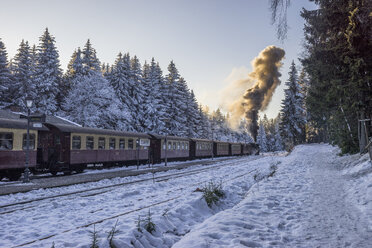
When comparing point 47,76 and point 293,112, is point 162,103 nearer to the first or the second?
point 47,76

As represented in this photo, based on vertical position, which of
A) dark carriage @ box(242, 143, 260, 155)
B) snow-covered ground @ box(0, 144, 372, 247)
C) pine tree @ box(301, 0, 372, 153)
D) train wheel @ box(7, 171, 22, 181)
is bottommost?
snow-covered ground @ box(0, 144, 372, 247)

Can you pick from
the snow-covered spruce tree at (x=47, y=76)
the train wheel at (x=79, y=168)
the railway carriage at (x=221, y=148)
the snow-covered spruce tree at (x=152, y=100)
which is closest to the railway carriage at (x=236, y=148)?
the railway carriage at (x=221, y=148)

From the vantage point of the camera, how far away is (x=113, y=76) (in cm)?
4369

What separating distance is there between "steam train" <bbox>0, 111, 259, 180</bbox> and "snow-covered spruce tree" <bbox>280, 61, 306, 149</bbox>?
128 feet

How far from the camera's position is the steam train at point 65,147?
14.5 m

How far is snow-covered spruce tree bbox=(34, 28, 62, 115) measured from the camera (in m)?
35.6

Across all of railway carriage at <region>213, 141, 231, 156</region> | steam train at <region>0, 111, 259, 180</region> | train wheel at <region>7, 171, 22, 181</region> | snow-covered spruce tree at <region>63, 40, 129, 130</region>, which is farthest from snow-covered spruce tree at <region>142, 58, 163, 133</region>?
train wheel at <region>7, 171, 22, 181</region>

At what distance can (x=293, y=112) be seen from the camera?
59.4 meters

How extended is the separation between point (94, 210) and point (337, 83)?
39.7 feet

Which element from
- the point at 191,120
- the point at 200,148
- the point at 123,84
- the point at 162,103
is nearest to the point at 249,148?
the point at 191,120

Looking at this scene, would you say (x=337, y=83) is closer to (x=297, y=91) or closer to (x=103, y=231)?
(x=103, y=231)

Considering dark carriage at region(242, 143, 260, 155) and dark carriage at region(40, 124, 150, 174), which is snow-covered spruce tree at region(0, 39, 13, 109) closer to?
dark carriage at region(40, 124, 150, 174)

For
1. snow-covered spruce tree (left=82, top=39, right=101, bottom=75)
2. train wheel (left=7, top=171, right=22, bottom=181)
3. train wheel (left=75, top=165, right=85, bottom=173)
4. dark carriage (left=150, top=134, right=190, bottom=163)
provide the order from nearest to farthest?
train wheel (left=7, top=171, right=22, bottom=181) < train wheel (left=75, top=165, right=85, bottom=173) < dark carriage (left=150, top=134, right=190, bottom=163) < snow-covered spruce tree (left=82, top=39, right=101, bottom=75)

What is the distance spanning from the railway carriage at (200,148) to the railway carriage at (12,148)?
74.8 ft
